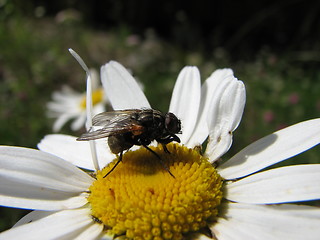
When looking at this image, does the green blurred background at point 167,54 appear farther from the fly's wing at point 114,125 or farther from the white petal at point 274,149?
the white petal at point 274,149

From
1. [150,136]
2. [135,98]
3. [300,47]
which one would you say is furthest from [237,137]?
[300,47]

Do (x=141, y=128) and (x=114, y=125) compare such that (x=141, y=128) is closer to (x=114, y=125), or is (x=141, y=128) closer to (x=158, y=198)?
(x=114, y=125)

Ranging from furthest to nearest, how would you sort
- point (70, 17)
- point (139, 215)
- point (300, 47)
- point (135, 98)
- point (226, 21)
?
point (226, 21)
point (300, 47)
point (70, 17)
point (135, 98)
point (139, 215)

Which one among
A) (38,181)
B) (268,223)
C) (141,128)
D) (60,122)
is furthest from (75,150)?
(60,122)

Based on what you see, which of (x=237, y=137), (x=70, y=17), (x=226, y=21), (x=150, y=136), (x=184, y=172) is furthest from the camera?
(x=226, y=21)

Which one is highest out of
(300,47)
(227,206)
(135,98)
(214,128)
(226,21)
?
(226,21)

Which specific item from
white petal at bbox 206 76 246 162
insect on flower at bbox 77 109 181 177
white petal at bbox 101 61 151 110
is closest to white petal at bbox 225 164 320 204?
white petal at bbox 206 76 246 162

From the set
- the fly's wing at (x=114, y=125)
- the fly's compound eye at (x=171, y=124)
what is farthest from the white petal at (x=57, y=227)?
the fly's compound eye at (x=171, y=124)

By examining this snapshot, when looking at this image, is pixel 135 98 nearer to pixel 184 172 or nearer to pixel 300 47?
pixel 184 172
